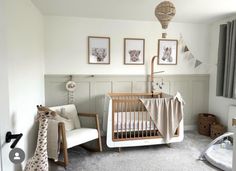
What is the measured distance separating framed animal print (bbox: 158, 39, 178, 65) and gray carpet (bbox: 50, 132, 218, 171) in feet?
5.19

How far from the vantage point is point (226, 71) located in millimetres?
3408

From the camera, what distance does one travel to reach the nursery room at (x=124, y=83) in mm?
2480

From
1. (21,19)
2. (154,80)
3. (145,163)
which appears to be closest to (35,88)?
(21,19)

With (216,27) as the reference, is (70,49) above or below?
below

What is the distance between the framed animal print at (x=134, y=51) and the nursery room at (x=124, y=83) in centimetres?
2

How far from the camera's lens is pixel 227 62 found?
11.1 feet

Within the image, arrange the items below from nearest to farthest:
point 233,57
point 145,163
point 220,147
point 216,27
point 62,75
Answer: point 145,163, point 220,147, point 233,57, point 62,75, point 216,27

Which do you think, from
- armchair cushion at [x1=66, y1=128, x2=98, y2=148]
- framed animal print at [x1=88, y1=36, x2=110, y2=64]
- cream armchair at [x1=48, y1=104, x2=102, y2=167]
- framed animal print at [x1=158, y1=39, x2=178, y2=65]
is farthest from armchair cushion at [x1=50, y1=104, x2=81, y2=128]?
framed animal print at [x1=158, y1=39, x2=178, y2=65]

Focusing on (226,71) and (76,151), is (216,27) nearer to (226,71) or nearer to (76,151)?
(226,71)

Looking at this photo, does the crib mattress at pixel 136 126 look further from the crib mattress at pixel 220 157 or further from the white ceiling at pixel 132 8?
the white ceiling at pixel 132 8

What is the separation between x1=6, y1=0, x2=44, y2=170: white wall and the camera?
6.08 ft

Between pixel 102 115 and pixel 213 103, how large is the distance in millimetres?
2276

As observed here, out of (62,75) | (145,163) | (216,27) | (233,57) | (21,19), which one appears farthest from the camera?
(216,27)

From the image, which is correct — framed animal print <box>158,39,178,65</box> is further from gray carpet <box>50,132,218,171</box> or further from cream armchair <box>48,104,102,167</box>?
cream armchair <box>48,104,102,167</box>
